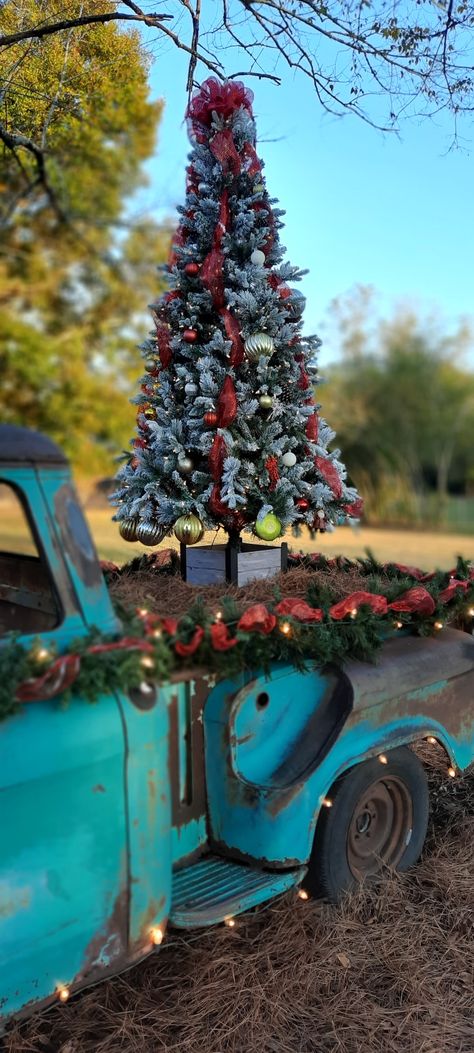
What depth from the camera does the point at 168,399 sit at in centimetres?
431

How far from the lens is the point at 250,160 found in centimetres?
425

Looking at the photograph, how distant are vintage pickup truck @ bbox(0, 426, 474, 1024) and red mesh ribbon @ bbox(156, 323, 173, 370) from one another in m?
1.65

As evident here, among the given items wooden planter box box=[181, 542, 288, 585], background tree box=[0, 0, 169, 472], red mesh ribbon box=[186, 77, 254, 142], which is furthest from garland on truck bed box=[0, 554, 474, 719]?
background tree box=[0, 0, 169, 472]

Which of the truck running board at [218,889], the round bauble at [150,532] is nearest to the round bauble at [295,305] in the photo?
the round bauble at [150,532]

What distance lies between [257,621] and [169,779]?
0.61 m

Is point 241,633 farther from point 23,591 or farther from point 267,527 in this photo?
point 267,527

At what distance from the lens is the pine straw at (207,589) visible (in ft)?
10.7

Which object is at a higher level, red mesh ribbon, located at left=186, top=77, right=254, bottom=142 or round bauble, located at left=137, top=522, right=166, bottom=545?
red mesh ribbon, located at left=186, top=77, right=254, bottom=142

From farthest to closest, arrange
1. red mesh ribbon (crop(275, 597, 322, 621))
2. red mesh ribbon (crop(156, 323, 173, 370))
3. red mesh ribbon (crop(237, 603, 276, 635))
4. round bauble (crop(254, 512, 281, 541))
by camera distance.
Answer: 1. red mesh ribbon (crop(156, 323, 173, 370))
2. round bauble (crop(254, 512, 281, 541))
3. red mesh ribbon (crop(275, 597, 322, 621))
4. red mesh ribbon (crop(237, 603, 276, 635))

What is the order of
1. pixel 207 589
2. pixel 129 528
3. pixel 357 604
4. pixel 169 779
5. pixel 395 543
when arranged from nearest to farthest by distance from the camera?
pixel 169 779
pixel 357 604
pixel 207 589
pixel 129 528
pixel 395 543

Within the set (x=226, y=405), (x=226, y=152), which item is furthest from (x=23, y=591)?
(x=226, y=152)

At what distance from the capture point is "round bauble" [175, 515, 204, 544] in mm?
4008

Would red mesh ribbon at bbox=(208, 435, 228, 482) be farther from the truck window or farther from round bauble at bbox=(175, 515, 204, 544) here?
the truck window

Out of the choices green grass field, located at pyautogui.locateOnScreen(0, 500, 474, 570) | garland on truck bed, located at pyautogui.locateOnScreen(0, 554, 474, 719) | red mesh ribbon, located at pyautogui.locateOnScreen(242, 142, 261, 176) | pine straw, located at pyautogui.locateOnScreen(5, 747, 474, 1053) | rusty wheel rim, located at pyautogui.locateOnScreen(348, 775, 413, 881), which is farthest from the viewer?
green grass field, located at pyautogui.locateOnScreen(0, 500, 474, 570)
